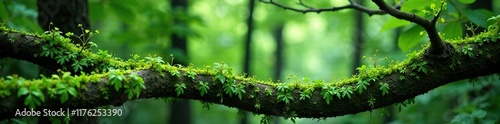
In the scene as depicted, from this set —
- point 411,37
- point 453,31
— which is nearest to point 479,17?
point 453,31

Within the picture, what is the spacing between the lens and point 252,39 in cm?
1372

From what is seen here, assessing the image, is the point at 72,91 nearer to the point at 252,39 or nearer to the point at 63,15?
the point at 63,15

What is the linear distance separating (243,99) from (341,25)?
12.7m

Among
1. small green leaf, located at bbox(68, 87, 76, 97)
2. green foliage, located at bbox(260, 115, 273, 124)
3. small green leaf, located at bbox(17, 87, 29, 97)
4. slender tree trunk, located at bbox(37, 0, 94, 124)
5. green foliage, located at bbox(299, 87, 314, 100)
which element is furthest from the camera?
slender tree trunk, located at bbox(37, 0, 94, 124)

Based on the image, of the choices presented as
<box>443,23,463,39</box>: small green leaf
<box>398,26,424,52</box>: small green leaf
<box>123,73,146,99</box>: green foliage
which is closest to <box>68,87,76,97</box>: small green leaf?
<box>123,73,146,99</box>: green foliage

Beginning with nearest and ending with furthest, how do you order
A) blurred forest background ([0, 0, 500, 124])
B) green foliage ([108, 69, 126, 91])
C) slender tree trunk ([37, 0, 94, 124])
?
1. green foliage ([108, 69, 126, 91])
2. slender tree trunk ([37, 0, 94, 124])
3. blurred forest background ([0, 0, 500, 124])

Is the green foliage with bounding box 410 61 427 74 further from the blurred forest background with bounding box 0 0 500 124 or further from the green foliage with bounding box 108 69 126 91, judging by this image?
the green foliage with bounding box 108 69 126 91

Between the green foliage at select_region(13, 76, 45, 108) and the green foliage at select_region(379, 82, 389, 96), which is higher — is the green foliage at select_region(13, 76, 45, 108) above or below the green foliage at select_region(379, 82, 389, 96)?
below

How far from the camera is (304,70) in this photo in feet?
83.9

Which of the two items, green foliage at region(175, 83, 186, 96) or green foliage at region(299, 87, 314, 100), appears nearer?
green foliage at region(175, 83, 186, 96)

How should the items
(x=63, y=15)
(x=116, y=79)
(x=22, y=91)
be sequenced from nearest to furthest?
(x=22, y=91), (x=116, y=79), (x=63, y=15)

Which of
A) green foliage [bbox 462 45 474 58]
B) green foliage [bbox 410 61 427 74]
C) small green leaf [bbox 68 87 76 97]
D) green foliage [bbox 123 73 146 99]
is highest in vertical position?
green foliage [bbox 462 45 474 58]

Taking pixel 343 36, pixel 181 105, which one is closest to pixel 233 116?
pixel 343 36

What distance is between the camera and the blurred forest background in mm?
4330
